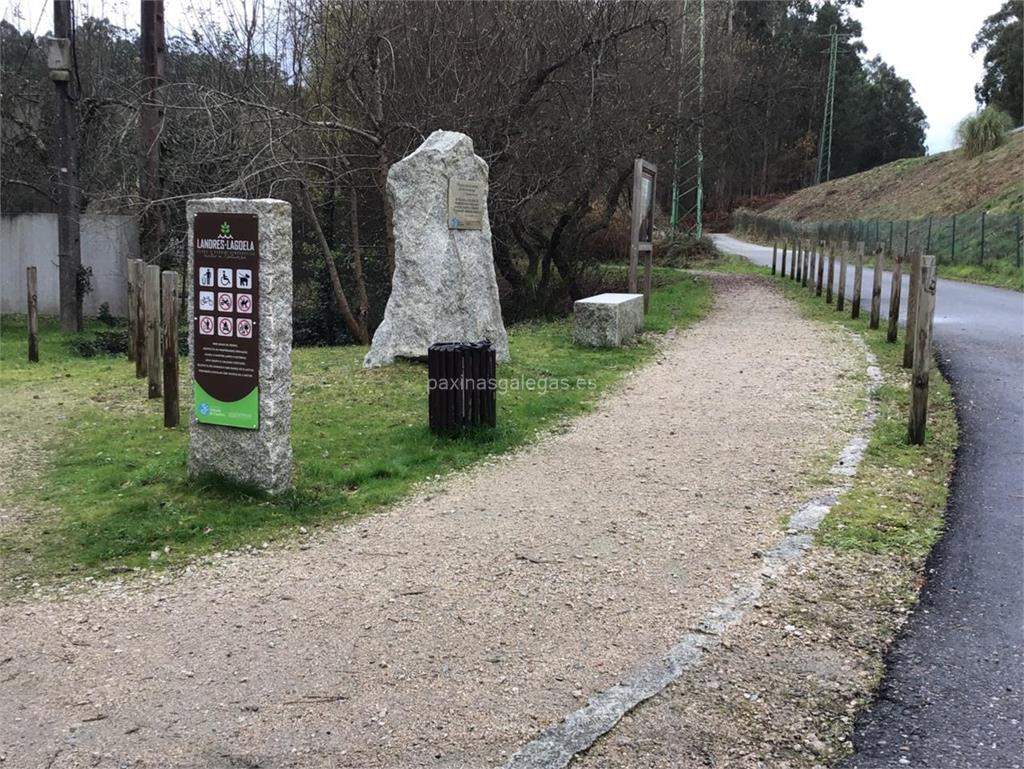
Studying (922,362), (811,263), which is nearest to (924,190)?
(811,263)

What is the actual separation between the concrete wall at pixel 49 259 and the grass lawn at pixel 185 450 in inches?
290

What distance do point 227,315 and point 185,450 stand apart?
1.69 m

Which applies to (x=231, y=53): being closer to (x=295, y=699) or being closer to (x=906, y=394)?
(x=906, y=394)

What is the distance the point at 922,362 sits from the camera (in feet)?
22.6

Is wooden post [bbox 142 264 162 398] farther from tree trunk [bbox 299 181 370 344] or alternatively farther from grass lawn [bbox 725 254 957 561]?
grass lawn [bbox 725 254 957 561]

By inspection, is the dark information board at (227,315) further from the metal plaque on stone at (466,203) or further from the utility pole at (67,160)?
the utility pole at (67,160)

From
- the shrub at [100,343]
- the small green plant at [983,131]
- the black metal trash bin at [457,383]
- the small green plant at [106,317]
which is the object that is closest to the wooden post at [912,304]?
the black metal trash bin at [457,383]

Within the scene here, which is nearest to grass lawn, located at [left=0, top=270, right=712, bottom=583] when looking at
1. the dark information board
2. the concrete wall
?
the dark information board

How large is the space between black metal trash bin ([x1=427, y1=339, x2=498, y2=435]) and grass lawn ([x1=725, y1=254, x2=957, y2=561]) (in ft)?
9.46

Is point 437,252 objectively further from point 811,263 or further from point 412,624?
point 811,263

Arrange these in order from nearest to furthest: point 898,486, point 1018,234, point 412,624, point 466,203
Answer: point 412,624, point 898,486, point 466,203, point 1018,234

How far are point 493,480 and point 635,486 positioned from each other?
972 mm

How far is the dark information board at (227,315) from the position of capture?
560cm

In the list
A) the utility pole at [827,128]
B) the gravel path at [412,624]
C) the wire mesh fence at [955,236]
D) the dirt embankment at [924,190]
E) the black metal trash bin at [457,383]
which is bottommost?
the gravel path at [412,624]
